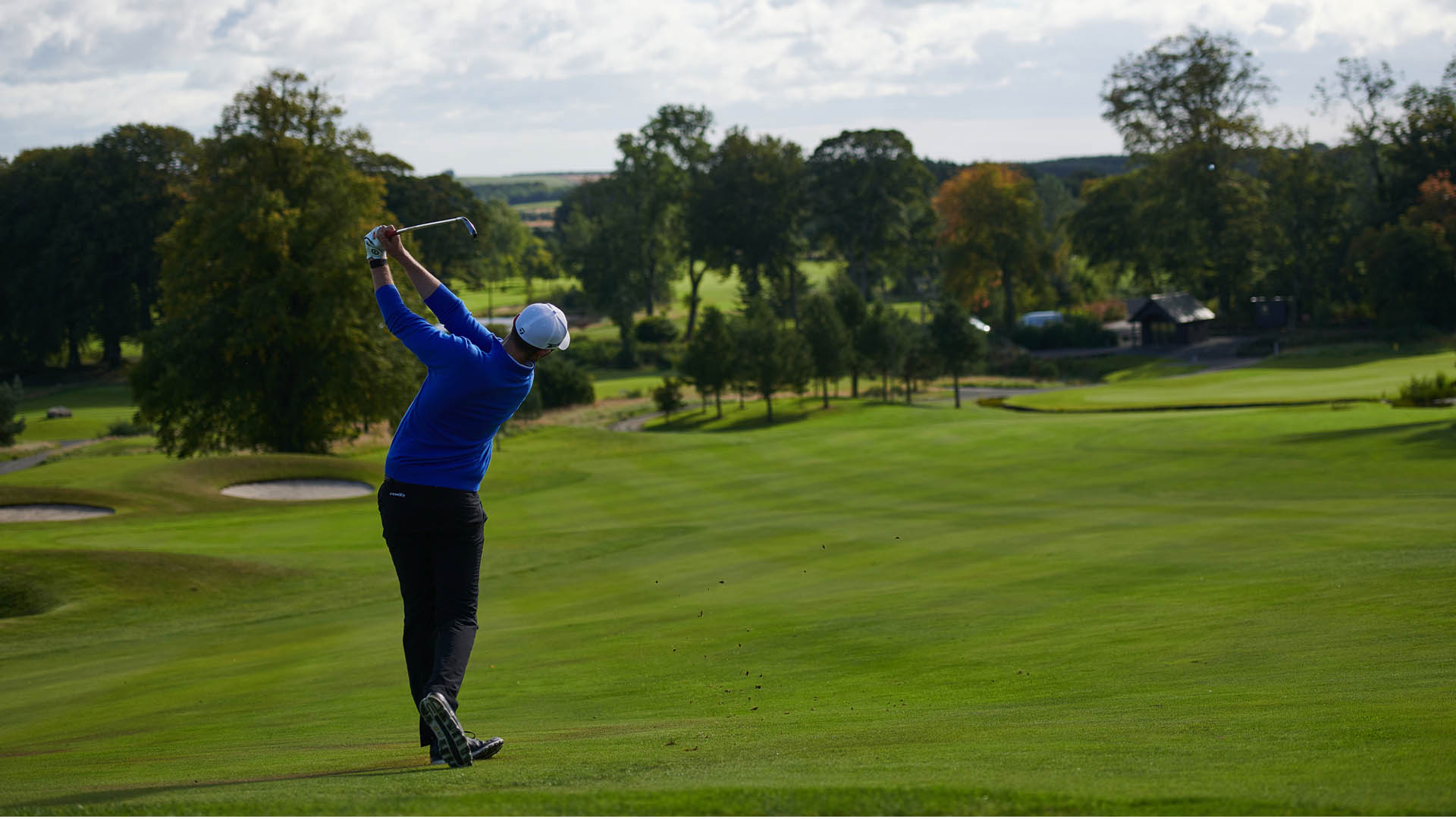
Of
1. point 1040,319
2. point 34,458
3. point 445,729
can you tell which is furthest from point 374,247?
point 1040,319

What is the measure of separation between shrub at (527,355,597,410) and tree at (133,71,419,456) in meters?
26.7

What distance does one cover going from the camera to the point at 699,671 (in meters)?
10.9

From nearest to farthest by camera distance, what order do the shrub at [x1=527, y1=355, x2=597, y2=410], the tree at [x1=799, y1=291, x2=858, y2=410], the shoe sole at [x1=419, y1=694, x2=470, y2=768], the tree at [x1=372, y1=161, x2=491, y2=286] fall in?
the shoe sole at [x1=419, y1=694, x2=470, y2=768], the tree at [x1=799, y1=291, x2=858, y2=410], the shrub at [x1=527, y1=355, x2=597, y2=410], the tree at [x1=372, y1=161, x2=491, y2=286]

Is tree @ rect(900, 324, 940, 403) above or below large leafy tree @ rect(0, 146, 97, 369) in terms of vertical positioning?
below

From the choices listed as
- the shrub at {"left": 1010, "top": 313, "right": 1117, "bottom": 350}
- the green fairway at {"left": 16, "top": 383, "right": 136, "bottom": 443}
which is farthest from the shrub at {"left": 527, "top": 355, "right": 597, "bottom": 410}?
the shrub at {"left": 1010, "top": 313, "right": 1117, "bottom": 350}

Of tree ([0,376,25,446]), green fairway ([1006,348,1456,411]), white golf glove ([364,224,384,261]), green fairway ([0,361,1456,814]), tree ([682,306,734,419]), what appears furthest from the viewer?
tree ([682,306,734,419])

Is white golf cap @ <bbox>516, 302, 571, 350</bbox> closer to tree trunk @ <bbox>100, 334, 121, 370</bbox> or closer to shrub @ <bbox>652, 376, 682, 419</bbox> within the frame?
shrub @ <bbox>652, 376, 682, 419</bbox>

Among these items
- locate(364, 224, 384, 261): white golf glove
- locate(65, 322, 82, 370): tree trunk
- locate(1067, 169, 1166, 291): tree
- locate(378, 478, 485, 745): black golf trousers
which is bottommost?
locate(378, 478, 485, 745): black golf trousers

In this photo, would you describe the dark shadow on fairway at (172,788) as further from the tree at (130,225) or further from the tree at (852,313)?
the tree at (130,225)

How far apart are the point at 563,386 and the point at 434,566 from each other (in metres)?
72.5

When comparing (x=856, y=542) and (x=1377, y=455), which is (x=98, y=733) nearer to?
(x=856, y=542)

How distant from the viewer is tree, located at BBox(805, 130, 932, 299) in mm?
115062

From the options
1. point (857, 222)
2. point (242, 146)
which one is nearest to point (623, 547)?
point (242, 146)

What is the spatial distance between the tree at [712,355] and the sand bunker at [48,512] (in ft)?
145
